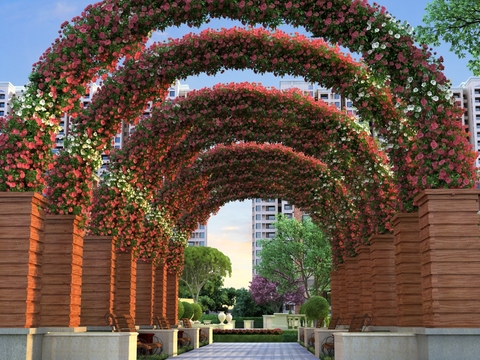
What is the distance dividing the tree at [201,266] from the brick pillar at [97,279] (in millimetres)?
51727

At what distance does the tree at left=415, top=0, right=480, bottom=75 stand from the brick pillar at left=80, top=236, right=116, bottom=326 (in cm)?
904

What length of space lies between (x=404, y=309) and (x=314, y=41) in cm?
574

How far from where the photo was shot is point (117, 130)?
46.5 feet

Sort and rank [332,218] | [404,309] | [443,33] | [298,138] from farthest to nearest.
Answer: [332,218] < [298,138] < [443,33] < [404,309]

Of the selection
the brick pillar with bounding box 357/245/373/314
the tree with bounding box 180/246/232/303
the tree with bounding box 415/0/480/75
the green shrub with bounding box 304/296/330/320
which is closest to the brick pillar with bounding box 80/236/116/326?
the brick pillar with bounding box 357/245/373/314

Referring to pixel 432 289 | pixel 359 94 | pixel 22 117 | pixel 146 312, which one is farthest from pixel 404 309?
pixel 146 312

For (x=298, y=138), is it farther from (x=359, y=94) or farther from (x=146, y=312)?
(x=146, y=312)

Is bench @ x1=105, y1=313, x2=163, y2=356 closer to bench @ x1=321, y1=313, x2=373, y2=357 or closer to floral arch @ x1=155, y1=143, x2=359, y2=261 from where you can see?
floral arch @ x1=155, y1=143, x2=359, y2=261

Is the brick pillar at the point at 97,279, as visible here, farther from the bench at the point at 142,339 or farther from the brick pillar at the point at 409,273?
the brick pillar at the point at 409,273

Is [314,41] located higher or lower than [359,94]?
higher

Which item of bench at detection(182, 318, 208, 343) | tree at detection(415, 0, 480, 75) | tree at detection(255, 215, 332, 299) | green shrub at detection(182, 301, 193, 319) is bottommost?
bench at detection(182, 318, 208, 343)

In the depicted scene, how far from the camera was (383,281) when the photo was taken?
16203 millimetres

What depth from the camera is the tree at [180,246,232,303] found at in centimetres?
6812

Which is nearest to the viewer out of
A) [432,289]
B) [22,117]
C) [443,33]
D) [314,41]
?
[432,289]
